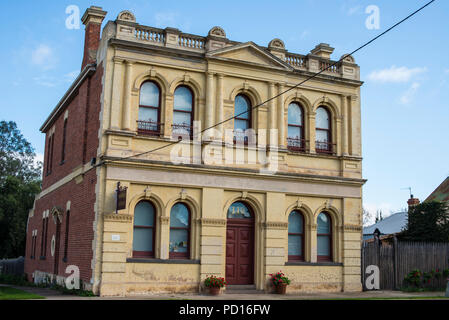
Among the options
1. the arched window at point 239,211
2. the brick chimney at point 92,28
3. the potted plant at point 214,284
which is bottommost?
the potted plant at point 214,284

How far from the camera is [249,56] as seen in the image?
21109 millimetres

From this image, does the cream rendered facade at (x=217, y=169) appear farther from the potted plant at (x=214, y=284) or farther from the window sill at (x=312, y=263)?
the potted plant at (x=214, y=284)

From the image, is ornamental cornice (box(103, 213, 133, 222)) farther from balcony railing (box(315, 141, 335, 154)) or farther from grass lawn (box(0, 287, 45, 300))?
balcony railing (box(315, 141, 335, 154))

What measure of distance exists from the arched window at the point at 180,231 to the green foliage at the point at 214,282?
44.3 inches

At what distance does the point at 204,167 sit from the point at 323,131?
5947 millimetres

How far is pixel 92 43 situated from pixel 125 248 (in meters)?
9.53

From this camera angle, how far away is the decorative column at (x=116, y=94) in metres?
18.7

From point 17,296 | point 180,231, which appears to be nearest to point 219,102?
point 180,231

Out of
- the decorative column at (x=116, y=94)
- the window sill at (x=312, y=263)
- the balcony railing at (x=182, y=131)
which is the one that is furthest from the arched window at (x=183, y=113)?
the window sill at (x=312, y=263)

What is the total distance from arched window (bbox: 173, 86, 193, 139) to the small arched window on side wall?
18.3 ft

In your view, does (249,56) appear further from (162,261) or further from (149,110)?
(162,261)

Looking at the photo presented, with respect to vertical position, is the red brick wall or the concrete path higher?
the red brick wall

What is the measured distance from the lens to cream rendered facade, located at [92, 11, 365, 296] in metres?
18.3

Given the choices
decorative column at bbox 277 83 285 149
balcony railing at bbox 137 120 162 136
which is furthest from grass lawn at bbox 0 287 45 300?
decorative column at bbox 277 83 285 149
